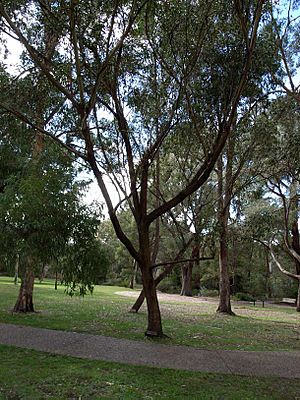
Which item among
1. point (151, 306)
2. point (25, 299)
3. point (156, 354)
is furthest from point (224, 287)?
point (156, 354)

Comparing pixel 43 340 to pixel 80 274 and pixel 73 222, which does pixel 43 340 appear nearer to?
pixel 80 274

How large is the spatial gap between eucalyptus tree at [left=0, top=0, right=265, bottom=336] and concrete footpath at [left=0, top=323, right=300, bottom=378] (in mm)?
1555

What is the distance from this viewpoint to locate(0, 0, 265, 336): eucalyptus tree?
801cm

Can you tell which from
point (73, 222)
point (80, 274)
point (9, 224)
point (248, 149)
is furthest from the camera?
point (248, 149)

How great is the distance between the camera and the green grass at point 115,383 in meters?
5.27

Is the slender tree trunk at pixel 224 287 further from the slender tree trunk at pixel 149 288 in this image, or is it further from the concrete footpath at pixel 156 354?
the concrete footpath at pixel 156 354

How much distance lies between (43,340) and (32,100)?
A: 19.3ft

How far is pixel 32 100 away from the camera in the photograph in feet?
34.2

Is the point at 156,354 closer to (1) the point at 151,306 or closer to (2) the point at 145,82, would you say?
(1) the point at 151,306

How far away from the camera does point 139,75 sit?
1046cm

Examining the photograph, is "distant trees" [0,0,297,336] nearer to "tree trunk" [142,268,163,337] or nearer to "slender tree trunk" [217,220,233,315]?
"tree trunk" [142,268,163,337]

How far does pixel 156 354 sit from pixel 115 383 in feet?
7.17

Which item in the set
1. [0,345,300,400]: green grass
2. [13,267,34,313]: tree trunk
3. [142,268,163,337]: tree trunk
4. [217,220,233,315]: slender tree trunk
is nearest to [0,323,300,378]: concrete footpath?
[0,345,300,400]: green grass

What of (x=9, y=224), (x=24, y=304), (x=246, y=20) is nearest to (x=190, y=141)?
(x=246, y=20)
